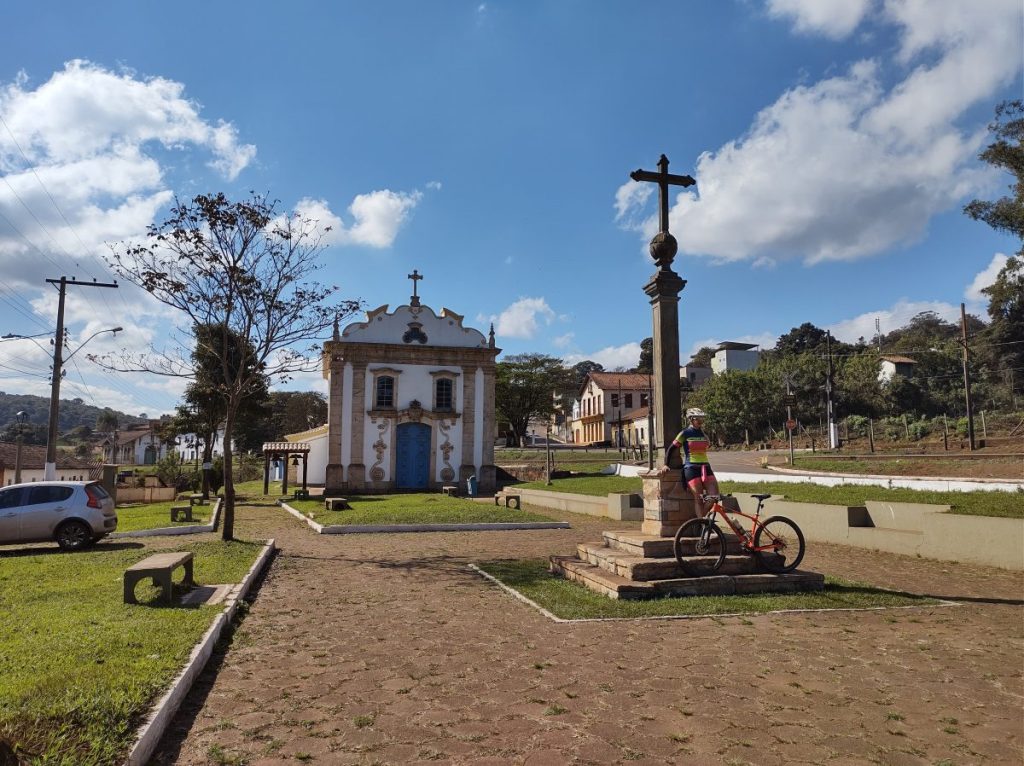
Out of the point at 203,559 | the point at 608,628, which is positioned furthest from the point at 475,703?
the point at 203,559

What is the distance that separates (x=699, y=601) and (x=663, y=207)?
5.56 metres

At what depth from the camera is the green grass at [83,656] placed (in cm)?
331

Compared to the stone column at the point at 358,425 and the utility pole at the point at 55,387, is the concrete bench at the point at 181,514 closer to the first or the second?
the utility pole at the point at 55,387

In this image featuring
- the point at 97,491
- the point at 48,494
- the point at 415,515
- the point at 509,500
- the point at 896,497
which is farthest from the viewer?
the point at 509,500

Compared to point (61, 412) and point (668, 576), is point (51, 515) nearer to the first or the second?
point (668, 576)

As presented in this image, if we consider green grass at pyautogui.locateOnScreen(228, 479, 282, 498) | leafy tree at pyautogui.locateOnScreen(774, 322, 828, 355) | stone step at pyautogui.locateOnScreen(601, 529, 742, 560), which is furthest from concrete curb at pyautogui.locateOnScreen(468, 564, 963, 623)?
leafy tree at pyautogui.locateOnScreen(774, 322, 828, 355)

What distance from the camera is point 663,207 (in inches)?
378

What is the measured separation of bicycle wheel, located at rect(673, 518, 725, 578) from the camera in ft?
25.1

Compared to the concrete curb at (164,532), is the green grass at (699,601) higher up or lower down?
higher up

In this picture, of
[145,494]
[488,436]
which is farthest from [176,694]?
[488,436]

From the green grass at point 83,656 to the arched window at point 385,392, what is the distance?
1950cm

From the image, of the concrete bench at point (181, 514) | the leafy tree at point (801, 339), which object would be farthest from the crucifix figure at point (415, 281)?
the leafy tree at point (801, 339)

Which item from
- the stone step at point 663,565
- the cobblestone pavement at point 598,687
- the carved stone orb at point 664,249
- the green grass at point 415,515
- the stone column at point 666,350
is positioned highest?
the carved stone orb at point 664,249

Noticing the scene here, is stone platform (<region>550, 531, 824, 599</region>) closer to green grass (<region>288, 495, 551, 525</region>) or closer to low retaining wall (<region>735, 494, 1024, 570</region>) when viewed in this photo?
low retaining wall (<region>735, 494, 1024, 570</region>)
